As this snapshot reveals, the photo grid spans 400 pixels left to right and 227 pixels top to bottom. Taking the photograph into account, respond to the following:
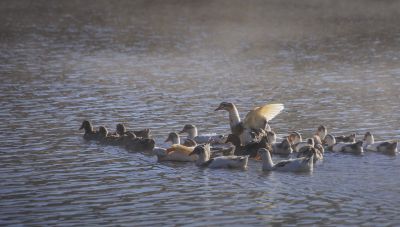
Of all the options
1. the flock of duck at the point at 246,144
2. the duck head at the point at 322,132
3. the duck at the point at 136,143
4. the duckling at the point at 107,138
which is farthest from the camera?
the duckling at the point at 107,138

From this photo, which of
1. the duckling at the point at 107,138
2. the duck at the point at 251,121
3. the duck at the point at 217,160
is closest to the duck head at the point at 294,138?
the duck at the point at 251,121

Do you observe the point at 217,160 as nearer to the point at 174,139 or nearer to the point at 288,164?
the point at 288,164

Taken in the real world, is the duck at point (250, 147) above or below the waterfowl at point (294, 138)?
below

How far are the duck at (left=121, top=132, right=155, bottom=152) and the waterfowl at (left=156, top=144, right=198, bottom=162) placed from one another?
88cm

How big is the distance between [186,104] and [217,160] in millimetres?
7771

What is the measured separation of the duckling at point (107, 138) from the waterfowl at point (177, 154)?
75.6 inches

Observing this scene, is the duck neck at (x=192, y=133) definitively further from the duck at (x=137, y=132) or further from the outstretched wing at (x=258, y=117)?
the outstretched wing at (x=258, y=117)

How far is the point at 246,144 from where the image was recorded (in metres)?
19.8

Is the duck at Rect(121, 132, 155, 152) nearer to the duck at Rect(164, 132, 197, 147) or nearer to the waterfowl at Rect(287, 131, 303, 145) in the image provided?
the duck at Rect(164, 132, 197, 147)

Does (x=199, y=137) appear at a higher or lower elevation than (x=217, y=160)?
higher

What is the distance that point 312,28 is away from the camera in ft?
157

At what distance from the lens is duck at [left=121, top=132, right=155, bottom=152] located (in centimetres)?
1975

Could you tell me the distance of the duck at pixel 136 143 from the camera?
19.8 metres

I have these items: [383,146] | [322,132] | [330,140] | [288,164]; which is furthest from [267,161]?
[322,132]
